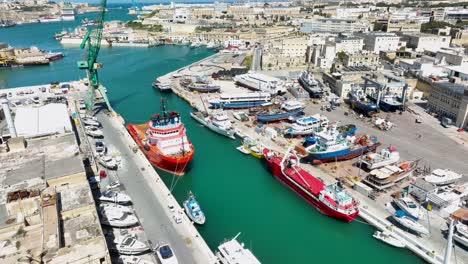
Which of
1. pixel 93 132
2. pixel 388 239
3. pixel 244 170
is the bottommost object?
pixel 244 170

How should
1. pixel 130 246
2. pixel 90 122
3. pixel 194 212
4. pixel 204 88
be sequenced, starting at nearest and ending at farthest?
pixel 130 246 < pixel 194 212 < pixel 90 122 < pixel 204 88

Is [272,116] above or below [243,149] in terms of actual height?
above

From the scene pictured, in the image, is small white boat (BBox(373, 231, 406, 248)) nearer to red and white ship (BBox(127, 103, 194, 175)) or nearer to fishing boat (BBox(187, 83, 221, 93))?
red and white ship (BBox(127, 103, 194, 175))

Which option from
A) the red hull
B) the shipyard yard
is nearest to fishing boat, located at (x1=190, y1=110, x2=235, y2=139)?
the shipyard yard

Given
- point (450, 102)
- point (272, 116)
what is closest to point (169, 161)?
point (272, 116)

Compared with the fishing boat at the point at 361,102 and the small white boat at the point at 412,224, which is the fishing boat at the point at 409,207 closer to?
the small white boat at the point at 412,224

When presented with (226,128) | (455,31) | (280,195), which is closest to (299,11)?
(455,31)

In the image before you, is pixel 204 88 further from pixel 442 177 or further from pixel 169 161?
pixel 442 177

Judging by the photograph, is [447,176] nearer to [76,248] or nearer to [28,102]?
[76,248]
